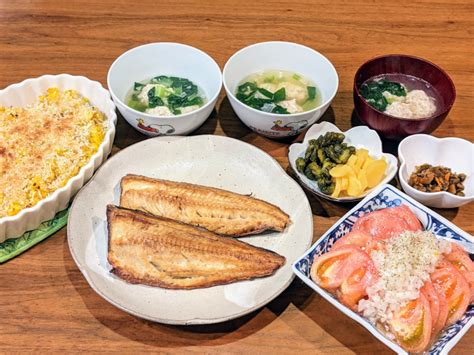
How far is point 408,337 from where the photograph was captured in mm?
1300

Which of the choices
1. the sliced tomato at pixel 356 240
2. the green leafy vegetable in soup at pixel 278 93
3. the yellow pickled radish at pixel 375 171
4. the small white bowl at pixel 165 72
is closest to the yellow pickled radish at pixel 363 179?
the yellow pickled radish at pixel 375 171

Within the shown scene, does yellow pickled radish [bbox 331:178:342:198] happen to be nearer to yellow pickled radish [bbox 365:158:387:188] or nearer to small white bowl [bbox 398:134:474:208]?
yellow pickled radish [bbox 365:158:387:188]

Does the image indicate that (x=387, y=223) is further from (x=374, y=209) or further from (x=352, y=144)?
(x=352, y=144)

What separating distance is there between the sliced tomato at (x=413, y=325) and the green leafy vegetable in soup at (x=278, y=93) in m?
0.86

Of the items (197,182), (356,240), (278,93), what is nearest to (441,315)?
(356,240)

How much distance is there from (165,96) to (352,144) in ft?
2.39

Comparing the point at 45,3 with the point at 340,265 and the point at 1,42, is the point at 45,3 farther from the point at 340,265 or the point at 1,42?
the point at 340,265

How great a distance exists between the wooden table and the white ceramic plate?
0.27 feet

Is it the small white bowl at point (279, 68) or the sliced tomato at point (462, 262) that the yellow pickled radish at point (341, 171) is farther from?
the sliced tomato at point (462, 262)

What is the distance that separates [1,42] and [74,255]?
1268 mm

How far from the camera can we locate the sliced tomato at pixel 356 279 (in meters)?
1.38

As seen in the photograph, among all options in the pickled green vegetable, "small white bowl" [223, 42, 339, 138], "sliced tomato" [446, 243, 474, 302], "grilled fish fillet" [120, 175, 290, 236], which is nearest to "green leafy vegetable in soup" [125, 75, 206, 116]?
"small white bowl" [223, 42, 339, 138]

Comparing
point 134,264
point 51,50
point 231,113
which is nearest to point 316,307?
point 134,264

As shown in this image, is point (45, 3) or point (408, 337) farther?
point (45, 3)
